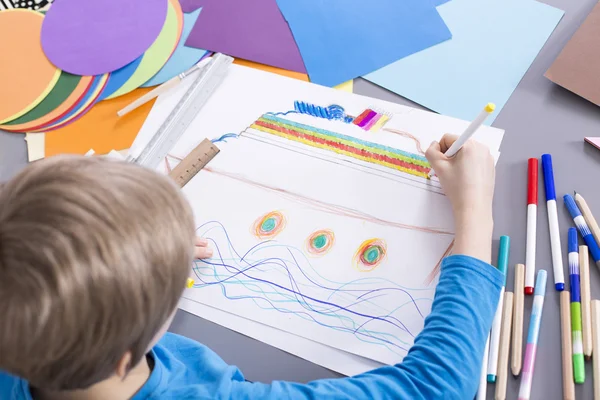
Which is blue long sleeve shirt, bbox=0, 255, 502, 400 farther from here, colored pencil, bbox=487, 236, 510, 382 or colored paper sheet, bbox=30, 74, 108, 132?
colored paper sheet, bbox=30, 74, 108, 132

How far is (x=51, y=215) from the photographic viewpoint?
1.14 ft

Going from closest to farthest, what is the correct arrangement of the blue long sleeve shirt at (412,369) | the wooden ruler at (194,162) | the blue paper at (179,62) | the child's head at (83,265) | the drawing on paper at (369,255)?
the child's head at (83,265) < the blue long sleeve shirt at (412,369) < the drawing on paper at (369,255) < the wooden ruler at (194,162) < the blue paper at (179,62)

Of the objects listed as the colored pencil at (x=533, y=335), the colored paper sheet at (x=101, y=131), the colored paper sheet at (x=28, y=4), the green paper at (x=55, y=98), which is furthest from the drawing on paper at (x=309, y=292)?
the colored paper sheet at (x=28, y=4)

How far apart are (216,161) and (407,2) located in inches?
15.8

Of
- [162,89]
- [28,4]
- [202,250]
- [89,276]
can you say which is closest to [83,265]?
[89,276]

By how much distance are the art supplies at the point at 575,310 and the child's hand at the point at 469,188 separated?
9cm

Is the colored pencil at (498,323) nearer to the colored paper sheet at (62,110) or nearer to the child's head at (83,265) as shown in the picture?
the child's head at (83,265)

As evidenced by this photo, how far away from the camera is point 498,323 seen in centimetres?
57

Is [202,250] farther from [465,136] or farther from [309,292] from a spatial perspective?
[465,136]

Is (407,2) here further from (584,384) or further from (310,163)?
(584,384)

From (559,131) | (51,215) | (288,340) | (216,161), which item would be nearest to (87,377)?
(51,215)

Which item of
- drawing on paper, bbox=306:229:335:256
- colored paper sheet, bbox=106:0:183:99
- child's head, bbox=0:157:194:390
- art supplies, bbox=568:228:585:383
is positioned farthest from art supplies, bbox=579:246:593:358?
colored paper sheet, bbox=106:0:183:99

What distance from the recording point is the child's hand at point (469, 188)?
0.60 m

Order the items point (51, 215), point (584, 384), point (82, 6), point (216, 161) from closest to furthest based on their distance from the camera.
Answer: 1. point (51, 215)
2. point (584, 384)
3. point (216, 161)
4. point (82, 6)
